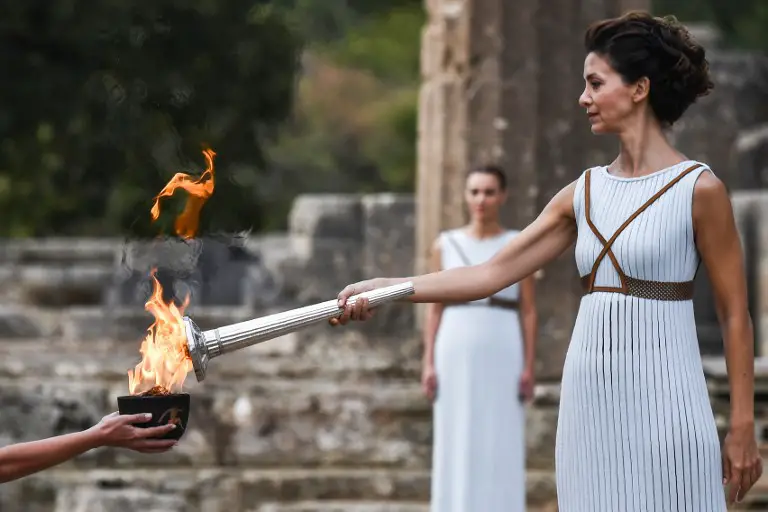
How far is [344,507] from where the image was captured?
26.6 ft

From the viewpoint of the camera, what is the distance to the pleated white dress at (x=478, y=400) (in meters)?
7.39

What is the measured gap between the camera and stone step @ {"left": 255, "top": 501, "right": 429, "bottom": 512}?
8.04 metres

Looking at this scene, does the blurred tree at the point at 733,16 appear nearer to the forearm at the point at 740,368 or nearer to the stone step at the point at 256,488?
the stone step at the point at 256,488

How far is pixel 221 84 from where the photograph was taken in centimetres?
1761

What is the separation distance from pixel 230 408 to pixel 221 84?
30.2 feet

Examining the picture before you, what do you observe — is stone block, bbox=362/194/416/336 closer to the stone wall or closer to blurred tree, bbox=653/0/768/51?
the stone wall

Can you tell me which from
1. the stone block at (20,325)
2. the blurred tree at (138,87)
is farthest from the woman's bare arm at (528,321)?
the stone block at (20,325)

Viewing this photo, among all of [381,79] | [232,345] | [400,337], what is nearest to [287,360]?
[400,337]

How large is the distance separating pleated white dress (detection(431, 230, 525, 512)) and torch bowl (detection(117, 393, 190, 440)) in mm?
3694

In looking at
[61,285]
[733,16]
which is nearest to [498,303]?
[61,285]

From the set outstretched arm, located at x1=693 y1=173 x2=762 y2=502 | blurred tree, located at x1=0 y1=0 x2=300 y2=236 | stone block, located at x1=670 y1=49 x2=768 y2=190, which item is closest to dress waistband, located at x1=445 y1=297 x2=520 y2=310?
outstretched arm, located at x1=693 y1=173 x2=762 y2=502

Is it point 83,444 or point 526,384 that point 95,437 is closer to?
point 83,444

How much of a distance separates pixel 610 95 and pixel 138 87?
13.0 m

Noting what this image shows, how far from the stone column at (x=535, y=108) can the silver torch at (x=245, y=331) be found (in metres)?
5.40
